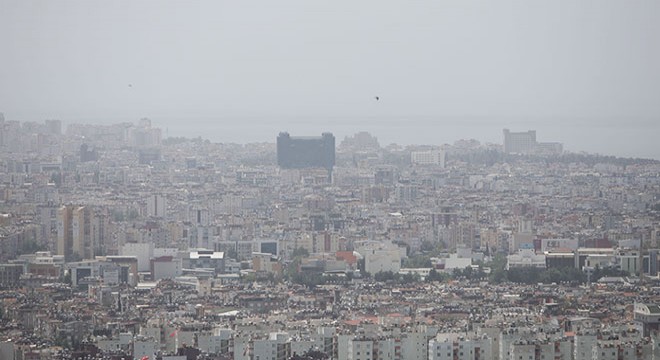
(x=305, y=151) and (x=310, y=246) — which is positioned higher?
(x=305, y=151)

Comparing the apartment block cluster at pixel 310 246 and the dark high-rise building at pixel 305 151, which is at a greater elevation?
the dark high-rise building at pixel 305 151

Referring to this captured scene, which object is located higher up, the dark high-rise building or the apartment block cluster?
the dark high-rise building

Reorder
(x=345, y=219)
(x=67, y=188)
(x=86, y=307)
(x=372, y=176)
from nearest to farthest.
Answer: (x=86, y=307)
(x=345, y=219)
(x=67, y=188)
(x=372, y=176)

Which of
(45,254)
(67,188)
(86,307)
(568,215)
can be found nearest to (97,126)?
(67,188)

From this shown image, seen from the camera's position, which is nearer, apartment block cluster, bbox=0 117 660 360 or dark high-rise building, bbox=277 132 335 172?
apartment block cluster, bbox=0 117 660 360

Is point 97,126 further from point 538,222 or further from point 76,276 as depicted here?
point 76,276
